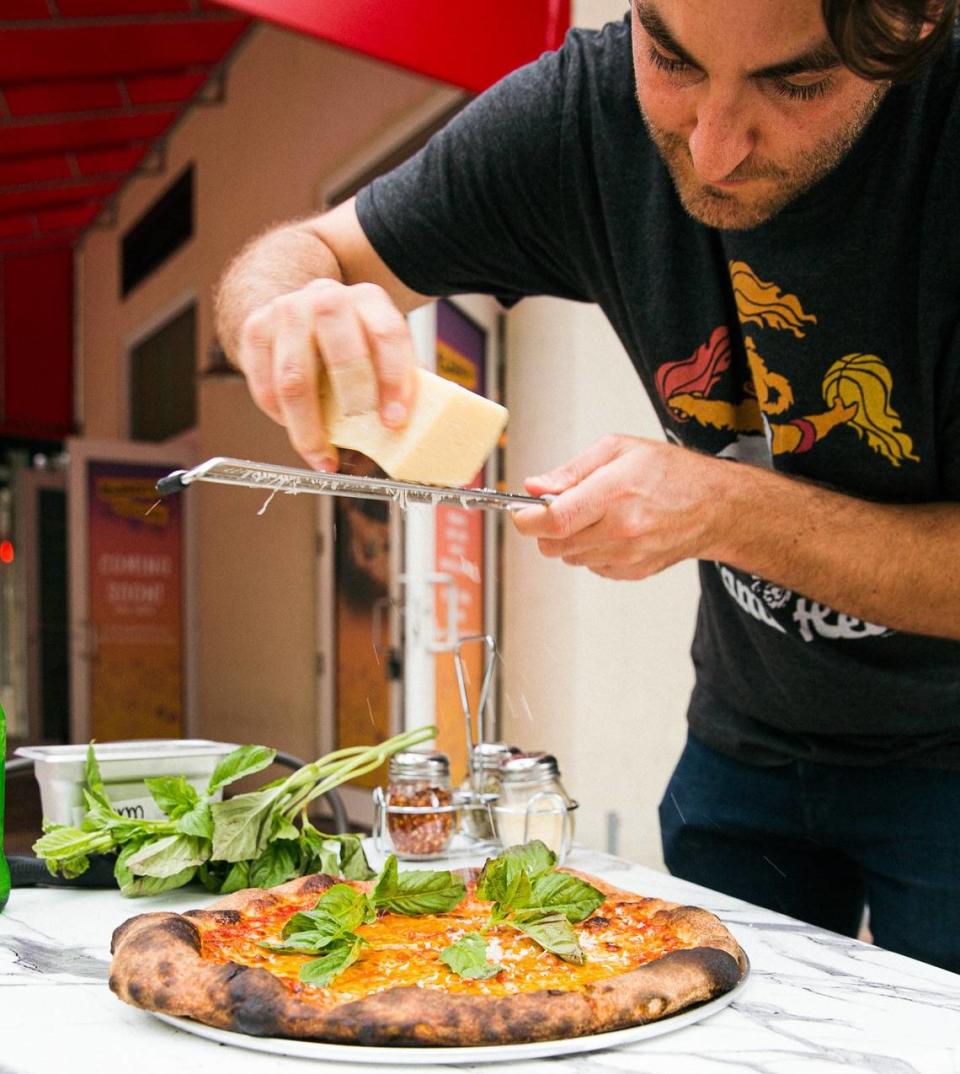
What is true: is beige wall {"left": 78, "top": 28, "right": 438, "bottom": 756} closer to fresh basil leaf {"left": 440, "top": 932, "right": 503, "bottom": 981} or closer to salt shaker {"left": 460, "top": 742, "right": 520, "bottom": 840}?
salt shaker {"left": 460, "top": 742, "right": 520, "bottom": 840}

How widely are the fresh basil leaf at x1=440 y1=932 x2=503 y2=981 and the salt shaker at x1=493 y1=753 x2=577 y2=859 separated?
1.55ft

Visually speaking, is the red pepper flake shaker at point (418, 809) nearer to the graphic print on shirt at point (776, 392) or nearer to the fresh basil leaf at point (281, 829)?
the fresh basil leaf at point (281, 829)

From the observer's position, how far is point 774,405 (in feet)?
4.42

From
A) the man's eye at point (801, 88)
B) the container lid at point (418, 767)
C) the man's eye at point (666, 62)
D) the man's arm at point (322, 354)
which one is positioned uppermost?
the man's eye at point (666, 62)

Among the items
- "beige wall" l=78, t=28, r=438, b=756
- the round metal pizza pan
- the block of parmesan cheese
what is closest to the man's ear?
the block of parmesan cheese

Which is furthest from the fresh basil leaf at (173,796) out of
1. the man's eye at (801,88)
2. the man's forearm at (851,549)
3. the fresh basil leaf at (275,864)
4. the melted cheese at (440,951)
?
the man's eye at (801,88)

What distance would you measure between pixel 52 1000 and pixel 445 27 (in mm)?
2644

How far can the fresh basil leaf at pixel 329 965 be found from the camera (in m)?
0.93

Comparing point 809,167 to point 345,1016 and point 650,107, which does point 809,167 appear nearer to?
point 650,107

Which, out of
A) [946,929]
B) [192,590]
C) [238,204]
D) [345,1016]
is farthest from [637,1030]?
[192,590]

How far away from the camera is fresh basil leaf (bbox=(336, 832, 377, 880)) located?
134cm

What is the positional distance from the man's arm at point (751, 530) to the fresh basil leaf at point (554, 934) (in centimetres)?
35

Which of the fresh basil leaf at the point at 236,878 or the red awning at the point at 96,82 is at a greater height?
the red awning at the point at 96,82

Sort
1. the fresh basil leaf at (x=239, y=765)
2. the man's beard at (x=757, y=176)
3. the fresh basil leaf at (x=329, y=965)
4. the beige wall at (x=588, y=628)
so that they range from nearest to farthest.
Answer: the fresh basil leaf at (x=329, y=965), the man's beard at (x=757, y=176), the fresh basil leaf at (x=239, y=765), the beige wall at (x=588, y=628)
